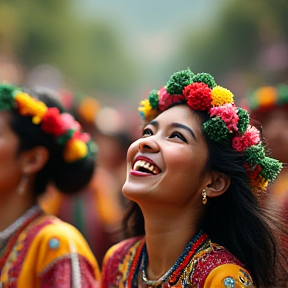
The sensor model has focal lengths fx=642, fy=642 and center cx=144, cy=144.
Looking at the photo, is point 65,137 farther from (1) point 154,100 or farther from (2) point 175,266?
(2) point 175,266

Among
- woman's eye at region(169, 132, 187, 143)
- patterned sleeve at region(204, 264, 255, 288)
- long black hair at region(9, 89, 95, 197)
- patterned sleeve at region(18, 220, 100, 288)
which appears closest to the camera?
patterned sleeve at region(204, 264, 255, 288)

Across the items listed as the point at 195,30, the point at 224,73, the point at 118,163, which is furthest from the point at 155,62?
the point at 118,163

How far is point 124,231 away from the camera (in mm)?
3367

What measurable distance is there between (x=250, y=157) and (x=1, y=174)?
1.45 metres

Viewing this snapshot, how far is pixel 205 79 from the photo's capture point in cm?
304

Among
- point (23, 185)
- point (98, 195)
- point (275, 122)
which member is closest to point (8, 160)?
point (23, 185)

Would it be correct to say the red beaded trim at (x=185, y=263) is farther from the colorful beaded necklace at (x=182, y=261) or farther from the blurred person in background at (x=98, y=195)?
the blurred person in background at (x=98, y=195)

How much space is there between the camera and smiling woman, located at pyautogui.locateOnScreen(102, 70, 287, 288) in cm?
281

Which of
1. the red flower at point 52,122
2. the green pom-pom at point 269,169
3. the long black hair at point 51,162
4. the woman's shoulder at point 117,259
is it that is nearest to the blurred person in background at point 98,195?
the long black hair at point 51,162

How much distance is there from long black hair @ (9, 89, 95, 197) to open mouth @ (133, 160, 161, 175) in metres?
0.91

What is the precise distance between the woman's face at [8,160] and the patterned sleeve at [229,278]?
4.57 feet

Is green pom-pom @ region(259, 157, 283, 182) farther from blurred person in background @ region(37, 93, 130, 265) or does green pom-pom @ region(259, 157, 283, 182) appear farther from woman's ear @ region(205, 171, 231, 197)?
blurred person in background @ region(37, 93, 130, 265)

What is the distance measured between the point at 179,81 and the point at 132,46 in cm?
4845

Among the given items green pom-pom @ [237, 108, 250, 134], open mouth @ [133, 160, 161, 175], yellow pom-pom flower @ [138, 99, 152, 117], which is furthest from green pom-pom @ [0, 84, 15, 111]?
green pom-pom @ [237, 108, 250, 134]
